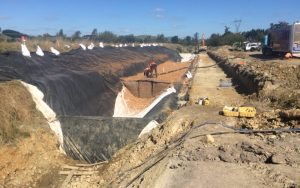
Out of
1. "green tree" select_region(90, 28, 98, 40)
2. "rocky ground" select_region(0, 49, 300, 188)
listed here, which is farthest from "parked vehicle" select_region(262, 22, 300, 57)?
"green tree" select_region(90, 28, 98, 40)

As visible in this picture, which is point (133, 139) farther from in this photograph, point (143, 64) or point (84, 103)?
point (143, 64)

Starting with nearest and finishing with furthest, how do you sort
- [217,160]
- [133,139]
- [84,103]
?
[217,160], [133,139], [84,103]

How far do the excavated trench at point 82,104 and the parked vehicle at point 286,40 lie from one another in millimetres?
14962

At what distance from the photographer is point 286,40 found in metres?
32.0

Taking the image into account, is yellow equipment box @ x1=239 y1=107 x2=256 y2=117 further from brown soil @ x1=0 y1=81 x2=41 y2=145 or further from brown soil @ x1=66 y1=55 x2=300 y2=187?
brown soil @ x1=0 y1=81 x2=41 y2=145

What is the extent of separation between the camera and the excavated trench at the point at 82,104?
9875 millimetres

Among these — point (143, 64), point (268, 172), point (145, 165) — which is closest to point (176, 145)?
point (145, 165)

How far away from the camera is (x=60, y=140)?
9914mm

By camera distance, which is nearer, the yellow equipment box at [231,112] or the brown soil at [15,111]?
the brown soil at [15,111]

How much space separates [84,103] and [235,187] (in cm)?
835

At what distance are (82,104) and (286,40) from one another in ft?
76.7

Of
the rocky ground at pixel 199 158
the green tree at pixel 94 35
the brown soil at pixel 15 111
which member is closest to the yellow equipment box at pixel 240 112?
the rocky ground at pixel 199 158

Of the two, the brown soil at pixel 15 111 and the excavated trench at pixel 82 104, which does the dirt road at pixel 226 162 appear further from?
the brown soil at pixel 15 111

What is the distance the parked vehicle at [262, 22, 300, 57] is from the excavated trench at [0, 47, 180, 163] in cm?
1496
